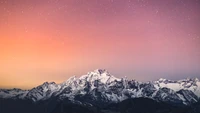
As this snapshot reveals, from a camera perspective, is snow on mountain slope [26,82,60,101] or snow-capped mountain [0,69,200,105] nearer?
snow on mountain slope [26,82,60,101]

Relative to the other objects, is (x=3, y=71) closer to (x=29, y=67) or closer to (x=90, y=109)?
(x=29, y=67)

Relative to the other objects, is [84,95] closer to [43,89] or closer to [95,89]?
[95,89]

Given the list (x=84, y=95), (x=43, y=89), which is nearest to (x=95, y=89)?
(x=84, y=95)

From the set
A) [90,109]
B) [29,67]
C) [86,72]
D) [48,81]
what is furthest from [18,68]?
[90,109]

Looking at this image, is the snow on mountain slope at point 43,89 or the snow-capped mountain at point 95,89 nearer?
the snow on mountain slope at point 43,89

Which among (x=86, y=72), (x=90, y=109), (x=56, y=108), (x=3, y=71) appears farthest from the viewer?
(x=90, y=109)

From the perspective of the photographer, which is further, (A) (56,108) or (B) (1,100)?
(A) (56,108)

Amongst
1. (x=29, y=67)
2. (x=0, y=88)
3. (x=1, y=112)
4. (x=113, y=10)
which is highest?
(x=113, y=10)

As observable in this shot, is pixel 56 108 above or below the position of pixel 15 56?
below

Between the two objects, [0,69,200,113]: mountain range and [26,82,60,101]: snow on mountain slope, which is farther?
[0,69,200,113]: mountain range

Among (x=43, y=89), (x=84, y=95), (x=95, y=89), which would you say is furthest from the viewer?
(x=95, y=89)

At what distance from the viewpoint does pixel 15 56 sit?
1373cm

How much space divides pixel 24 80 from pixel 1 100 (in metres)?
1.22

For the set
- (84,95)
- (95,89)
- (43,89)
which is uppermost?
(95,89)
